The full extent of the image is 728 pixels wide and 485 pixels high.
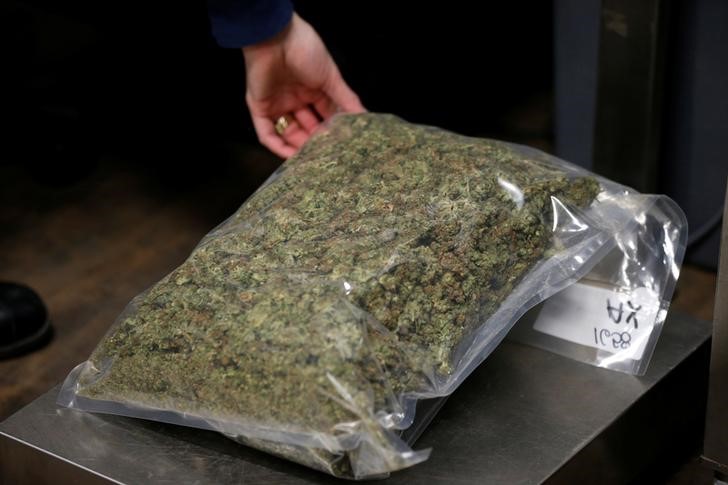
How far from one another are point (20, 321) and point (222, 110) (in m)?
0.57

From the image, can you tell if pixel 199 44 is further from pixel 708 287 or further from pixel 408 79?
pixel 708 287

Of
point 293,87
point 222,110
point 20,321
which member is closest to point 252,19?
point 293,87

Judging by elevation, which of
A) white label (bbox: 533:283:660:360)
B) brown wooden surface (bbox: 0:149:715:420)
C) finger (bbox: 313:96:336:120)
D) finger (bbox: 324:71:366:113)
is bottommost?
brown wooden surface (bbox: 0:149:715:420)

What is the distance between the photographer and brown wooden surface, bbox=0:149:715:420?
115cm

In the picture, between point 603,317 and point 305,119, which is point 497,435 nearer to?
point 603,317

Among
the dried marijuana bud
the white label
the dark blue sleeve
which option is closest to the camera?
the dried marijuana bud

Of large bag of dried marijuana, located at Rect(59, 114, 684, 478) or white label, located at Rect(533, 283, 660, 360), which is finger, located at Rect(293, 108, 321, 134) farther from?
white label, located at Rect(533, 283, 660, 360)

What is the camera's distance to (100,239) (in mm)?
1378

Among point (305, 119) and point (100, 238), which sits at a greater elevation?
point (305, 119)

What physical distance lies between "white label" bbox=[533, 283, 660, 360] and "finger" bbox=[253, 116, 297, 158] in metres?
0.35

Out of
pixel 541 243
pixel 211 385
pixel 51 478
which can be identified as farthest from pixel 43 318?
pixel 541 243

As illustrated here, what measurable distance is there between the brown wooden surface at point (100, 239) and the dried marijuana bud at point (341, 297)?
344 mm

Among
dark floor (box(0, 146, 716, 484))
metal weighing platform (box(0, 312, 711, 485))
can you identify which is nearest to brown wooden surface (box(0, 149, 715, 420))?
dark floor (box(0, 146, 716, 484))

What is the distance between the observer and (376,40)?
147cm
